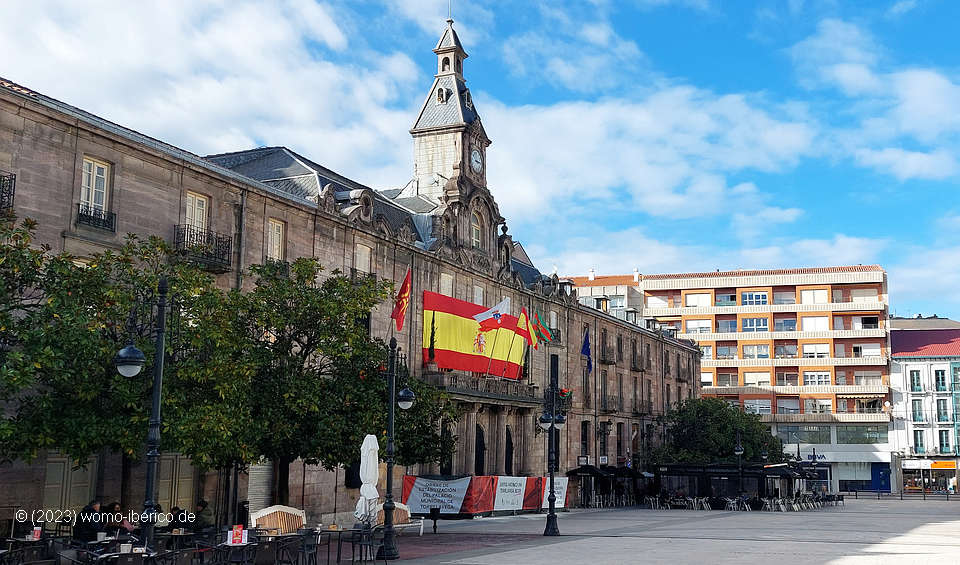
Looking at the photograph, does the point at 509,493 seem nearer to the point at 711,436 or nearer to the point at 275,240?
the point at 275,240

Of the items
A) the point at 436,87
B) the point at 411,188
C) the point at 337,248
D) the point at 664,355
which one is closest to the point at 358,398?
the point at 337,248

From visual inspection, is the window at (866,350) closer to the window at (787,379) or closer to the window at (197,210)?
the window at (787,379)

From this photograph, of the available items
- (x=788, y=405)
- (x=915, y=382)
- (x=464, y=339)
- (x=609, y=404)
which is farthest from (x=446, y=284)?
(x=915, y=382)

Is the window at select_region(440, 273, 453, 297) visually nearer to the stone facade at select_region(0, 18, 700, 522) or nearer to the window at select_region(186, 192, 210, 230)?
the stone facade at select_region(0, 18, 700, 522)

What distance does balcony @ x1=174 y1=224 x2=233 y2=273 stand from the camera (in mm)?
26656

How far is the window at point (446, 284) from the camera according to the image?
136 feet

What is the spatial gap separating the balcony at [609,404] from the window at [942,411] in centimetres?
3594

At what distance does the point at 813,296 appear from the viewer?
84.3 meters

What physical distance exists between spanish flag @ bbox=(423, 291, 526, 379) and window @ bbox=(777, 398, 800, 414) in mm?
47022

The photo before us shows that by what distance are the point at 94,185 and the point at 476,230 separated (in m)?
23.8

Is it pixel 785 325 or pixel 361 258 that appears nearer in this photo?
pixel 361 258

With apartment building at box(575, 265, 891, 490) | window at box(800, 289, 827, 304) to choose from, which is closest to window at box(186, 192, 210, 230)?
apartment building at box(575, 265, 891, 490)

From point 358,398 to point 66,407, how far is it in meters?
7.72

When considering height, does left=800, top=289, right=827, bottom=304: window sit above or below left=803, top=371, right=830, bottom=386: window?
above
